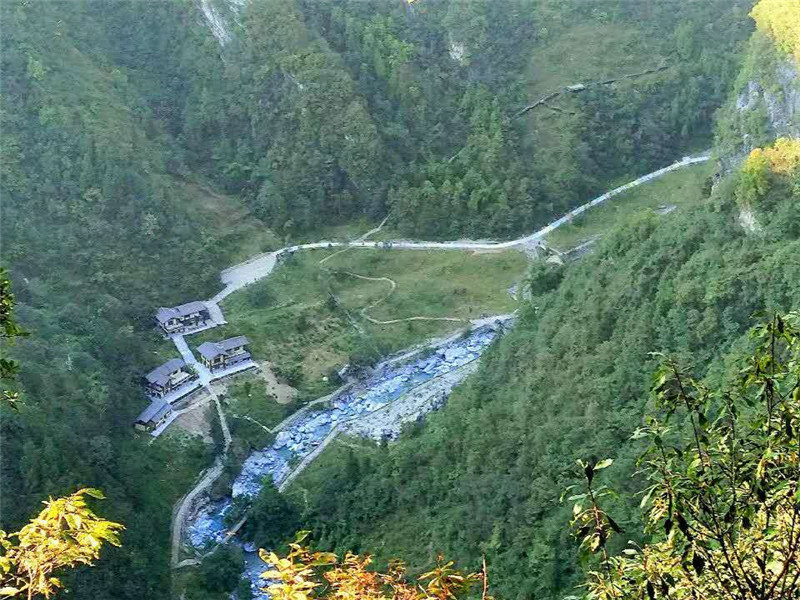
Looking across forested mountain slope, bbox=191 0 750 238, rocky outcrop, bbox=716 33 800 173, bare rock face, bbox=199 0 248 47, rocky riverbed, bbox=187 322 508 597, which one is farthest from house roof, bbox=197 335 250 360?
bare rock face, bbox=199 0 248 47

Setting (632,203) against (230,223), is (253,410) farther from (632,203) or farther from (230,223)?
(632,203)

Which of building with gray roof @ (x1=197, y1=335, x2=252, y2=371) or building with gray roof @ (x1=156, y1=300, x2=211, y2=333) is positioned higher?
building with gray roof @ (x1=156, y1=300, x2=211, y2=333)

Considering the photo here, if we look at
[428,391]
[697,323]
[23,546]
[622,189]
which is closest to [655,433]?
[23,546]

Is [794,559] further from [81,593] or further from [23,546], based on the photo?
[81,593]

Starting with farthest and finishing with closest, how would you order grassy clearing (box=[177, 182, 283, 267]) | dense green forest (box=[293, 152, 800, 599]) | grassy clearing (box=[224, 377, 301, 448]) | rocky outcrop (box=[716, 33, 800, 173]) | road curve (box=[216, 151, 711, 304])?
grassy clearing (box=[177, 182, 283, 267])
road curve (box=[216, 151, 711, 304])
grassy clearing (box=[224, 377, 301, 448])
rocky outcrop (box=[716, 33, 800, 173])
dense green forest (box=[293, 152, 800, 599])

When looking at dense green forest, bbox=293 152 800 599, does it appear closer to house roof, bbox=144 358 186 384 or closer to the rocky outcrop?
the rocky outcrop
